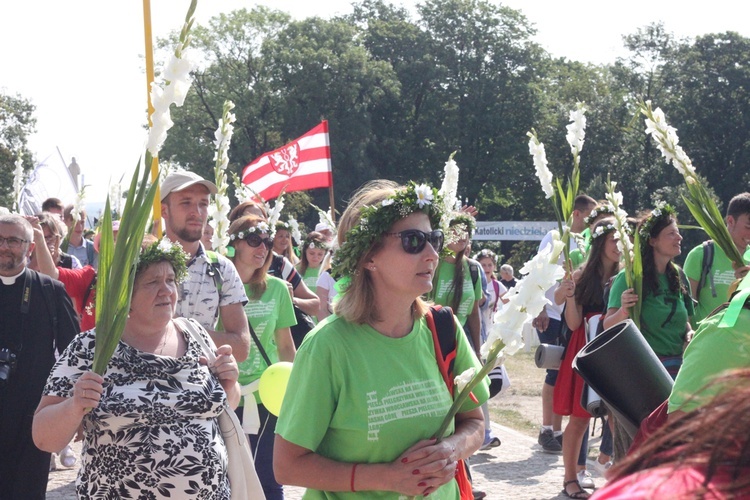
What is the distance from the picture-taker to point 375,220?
11.4ft

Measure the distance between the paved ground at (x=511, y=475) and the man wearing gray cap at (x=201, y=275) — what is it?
303 cm

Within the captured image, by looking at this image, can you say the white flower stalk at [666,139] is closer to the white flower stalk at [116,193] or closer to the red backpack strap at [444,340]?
the red backpack strap at [444,340]

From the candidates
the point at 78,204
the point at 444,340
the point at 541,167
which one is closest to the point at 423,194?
the point at 444,340

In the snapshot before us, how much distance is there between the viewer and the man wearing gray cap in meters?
5.18

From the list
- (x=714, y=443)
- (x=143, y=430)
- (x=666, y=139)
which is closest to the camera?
(x=714, y=443)

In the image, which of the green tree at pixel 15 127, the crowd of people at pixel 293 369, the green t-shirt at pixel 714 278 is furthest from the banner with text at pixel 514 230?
the crowd of people at pixel 293 369

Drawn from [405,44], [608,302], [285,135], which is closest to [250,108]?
[285,135]

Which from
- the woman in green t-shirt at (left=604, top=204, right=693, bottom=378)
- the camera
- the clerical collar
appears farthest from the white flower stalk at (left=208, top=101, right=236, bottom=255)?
the woman in green t-shirt at (left=604, top=204, right=693, bottom=378)

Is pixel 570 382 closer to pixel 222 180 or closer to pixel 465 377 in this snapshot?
pixel 222 180

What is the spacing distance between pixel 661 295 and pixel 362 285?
3679mm

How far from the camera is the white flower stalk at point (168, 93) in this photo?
3.32 m

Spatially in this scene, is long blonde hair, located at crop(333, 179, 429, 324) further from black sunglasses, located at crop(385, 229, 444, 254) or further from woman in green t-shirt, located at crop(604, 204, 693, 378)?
woman in green t-shirt, located at crop(604, 204, 693, 378)

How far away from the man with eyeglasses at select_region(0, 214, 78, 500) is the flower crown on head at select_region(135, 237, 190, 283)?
178 centimetres

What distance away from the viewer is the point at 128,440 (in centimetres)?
393
